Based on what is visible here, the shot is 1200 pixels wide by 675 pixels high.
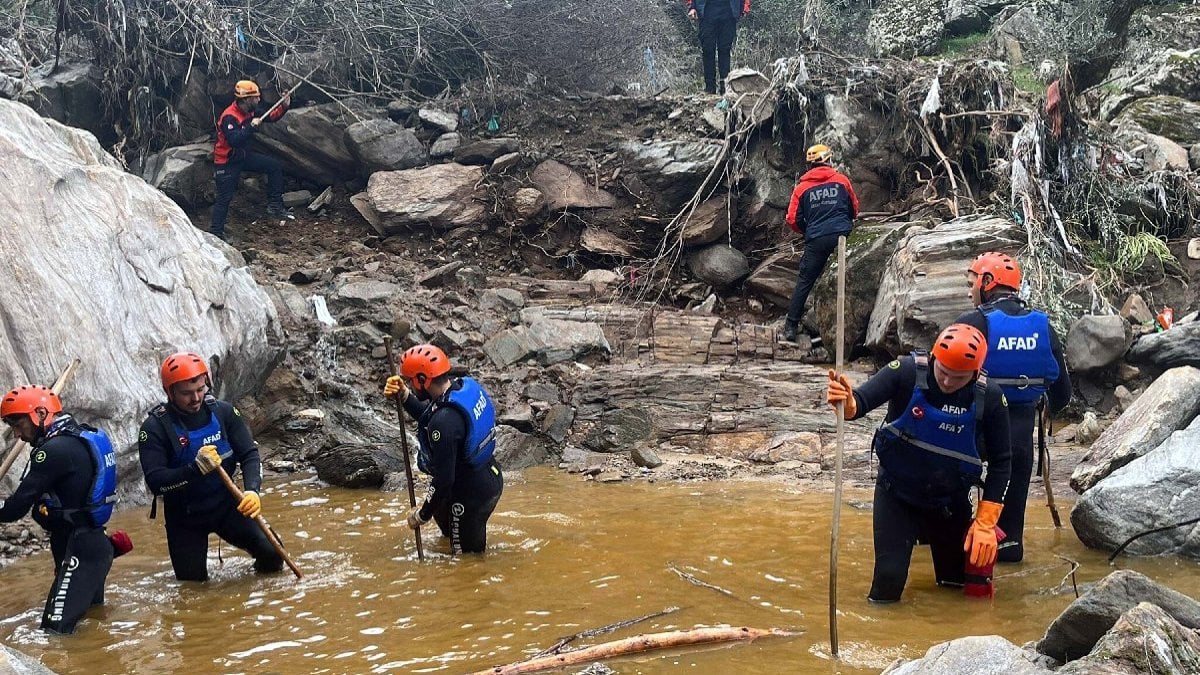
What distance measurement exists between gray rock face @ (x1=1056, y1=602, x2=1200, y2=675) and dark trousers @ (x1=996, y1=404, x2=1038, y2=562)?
2443 millimetres

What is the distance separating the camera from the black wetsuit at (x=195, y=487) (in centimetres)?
542

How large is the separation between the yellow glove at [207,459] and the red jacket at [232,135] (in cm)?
800

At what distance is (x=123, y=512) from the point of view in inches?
293

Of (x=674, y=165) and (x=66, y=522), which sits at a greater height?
(x=674, y=165)

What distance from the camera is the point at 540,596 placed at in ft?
16.8

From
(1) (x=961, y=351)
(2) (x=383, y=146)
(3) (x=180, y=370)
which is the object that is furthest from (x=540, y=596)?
(2) (x=383, y=146)

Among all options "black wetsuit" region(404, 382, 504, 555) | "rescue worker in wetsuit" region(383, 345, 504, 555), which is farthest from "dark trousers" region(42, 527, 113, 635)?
"black wetsuit" region(404, 382, 504, 555)

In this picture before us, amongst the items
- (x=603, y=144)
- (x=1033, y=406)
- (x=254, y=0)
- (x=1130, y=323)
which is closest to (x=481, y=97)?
(x=603, y=144)

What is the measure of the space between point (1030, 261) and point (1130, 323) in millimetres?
1148

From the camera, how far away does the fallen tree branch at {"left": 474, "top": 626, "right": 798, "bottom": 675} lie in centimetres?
391

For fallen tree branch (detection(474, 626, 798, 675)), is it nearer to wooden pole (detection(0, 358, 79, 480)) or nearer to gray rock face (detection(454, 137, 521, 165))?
wooden pole (detection(0, 358, 79, 480))

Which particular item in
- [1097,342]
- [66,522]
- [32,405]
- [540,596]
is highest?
[32,405]

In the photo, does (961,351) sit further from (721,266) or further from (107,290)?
(721,266)

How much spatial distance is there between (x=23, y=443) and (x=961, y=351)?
197 inches
